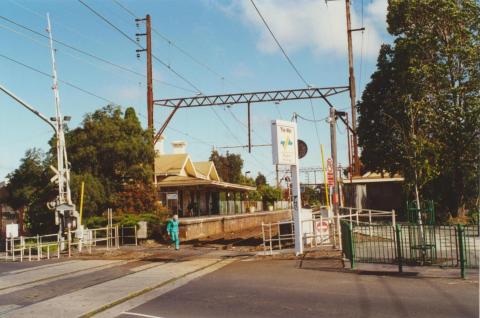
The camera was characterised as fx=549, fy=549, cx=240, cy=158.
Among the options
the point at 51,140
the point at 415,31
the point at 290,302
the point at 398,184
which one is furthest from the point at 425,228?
the point at 398,184

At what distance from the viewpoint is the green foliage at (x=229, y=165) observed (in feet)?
284

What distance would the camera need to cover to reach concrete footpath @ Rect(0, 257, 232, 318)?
9961 millimetres

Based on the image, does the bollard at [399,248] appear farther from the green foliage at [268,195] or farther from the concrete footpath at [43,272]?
the green foliage at [268,195]

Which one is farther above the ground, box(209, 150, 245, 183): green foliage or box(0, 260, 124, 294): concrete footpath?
box(209, 150, 245, 183): green foliage

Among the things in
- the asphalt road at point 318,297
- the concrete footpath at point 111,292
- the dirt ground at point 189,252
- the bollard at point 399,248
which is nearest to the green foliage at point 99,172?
the dirt ground at point 189,252

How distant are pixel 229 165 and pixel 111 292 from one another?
256 feet

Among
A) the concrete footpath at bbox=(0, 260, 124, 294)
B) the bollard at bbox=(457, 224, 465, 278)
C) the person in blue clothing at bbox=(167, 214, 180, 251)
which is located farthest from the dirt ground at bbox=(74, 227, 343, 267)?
the bollard at bbox=(457, 224, 465, 278)

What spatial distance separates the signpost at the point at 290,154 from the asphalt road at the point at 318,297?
13.7 feet

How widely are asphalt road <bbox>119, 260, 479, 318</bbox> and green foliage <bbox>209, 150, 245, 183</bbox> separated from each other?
236 feet

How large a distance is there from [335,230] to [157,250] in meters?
A: 8.22

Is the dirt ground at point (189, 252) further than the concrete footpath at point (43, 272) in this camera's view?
Yes

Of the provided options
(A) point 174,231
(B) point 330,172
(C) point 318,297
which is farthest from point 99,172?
(C) point 318,297

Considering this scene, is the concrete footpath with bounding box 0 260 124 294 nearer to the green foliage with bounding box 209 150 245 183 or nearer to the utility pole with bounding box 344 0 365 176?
the utility pole with bounding box 344 0 365 176

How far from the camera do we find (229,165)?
295 ft
